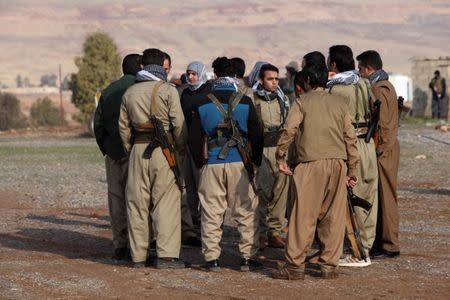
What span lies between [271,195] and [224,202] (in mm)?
1378

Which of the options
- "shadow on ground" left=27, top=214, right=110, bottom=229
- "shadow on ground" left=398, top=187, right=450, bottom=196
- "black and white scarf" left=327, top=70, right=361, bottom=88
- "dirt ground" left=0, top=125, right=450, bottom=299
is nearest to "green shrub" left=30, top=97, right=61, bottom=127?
"dirt ground" left=0, top=125, right=450, bottom=299

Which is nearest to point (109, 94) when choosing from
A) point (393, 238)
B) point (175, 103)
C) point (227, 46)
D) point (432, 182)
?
point (175, 103)

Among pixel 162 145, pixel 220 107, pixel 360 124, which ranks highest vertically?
pixel 220 107

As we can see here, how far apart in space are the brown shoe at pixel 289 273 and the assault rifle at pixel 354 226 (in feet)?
2.48

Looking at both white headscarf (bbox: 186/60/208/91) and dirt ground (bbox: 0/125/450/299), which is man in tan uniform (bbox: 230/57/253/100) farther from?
dirt ground (bbox: 0/125/450/299)

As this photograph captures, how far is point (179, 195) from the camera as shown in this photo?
34.4 feet

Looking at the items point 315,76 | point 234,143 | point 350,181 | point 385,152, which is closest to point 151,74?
point 234,143

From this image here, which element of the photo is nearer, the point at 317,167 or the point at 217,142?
the point at 317,167

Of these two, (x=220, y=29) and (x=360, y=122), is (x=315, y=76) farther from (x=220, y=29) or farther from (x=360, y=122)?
(x=220, y=29)

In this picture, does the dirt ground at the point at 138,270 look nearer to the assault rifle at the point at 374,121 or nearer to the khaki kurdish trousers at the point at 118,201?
the khaki kurdish trousers at the point at 118,201

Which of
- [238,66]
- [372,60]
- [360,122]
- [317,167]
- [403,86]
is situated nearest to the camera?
[317,167]

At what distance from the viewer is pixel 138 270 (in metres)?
10.3

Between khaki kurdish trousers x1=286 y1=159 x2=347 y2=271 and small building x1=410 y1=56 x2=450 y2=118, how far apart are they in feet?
110

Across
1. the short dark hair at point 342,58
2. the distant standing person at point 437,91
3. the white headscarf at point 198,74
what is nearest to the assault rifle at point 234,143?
the short dark hair at point 342,58
